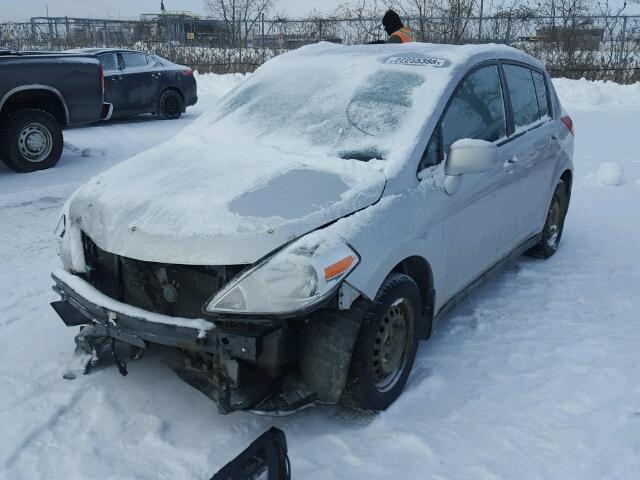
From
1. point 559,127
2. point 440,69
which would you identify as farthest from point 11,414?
point 559,127

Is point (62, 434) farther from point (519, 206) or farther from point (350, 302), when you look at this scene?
point (519, 206)

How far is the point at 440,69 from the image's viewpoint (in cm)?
380

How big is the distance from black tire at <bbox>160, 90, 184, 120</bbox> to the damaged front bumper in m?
11.1

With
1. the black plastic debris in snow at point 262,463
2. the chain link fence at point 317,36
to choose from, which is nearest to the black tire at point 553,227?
the black plastic debris in snow at point 262,463

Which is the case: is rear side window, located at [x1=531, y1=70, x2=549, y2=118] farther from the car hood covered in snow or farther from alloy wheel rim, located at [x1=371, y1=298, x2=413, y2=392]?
alloy wheel rim, located at [x1=371, y1=298, x2=413, y2=392]

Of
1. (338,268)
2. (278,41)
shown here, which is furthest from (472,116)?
(278,41)

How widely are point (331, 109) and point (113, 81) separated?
10.00 meters

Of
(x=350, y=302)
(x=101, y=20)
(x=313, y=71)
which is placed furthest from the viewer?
(x=101, y=20)

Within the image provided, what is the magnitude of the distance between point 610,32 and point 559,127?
1530 centimetres

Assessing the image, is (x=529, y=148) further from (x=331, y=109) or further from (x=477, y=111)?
(x=331, y=109)

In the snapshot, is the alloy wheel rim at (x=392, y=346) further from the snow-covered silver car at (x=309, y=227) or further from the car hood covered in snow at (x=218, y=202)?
the car hood covered in snow at (x=218, y=202)

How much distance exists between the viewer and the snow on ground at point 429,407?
9.14 ft

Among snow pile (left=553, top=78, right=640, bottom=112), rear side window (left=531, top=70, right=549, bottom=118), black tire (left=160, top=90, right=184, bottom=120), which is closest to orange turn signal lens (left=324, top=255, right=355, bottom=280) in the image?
rear side window (left=531, top=70, right=549, bottom=118)

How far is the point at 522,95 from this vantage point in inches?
185
